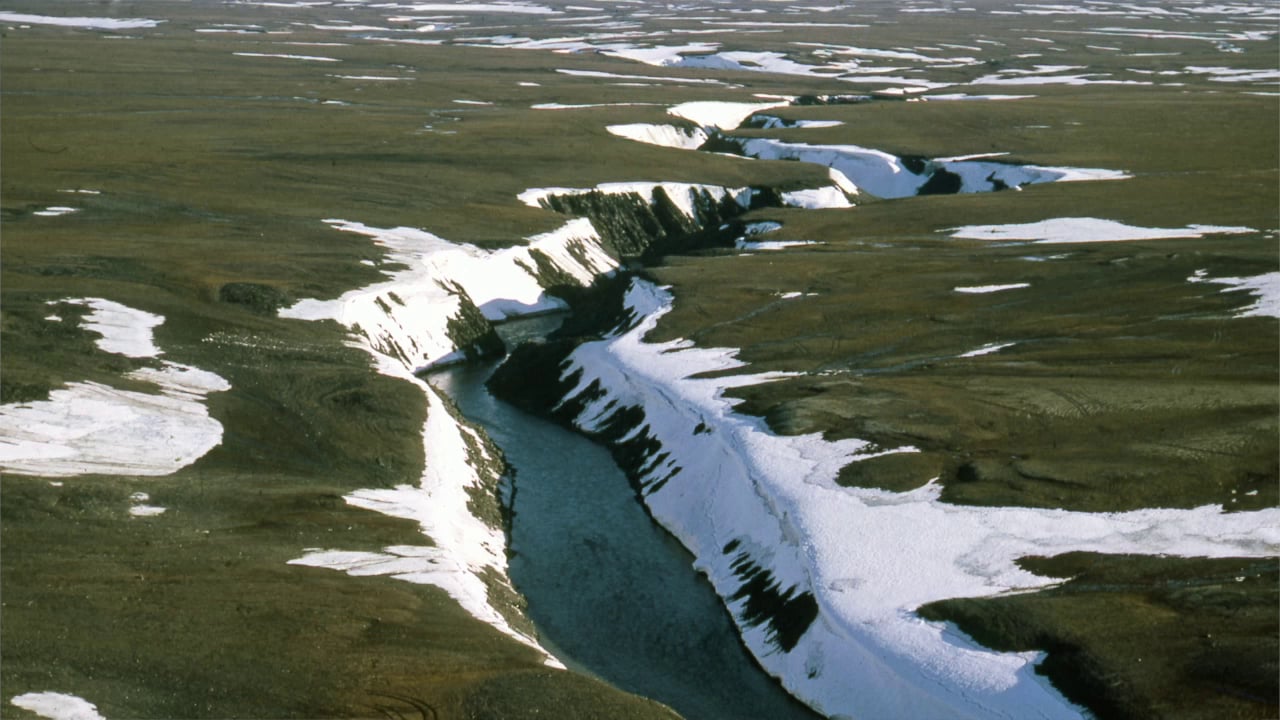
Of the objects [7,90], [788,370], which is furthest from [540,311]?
[7,90]

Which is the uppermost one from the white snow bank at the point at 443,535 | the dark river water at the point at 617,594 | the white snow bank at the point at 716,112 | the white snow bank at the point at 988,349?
the white snow bank at the point at 988,349

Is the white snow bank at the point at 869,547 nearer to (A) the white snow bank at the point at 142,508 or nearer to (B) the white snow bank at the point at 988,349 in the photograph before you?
(B) the white snow bank at the point at 988,349

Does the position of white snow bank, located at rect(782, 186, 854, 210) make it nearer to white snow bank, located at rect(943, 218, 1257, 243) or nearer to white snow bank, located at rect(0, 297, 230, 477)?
white snow bank, located at rect(943, 218, 1257, 243)

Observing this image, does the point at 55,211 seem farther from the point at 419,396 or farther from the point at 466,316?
the point at 419,396

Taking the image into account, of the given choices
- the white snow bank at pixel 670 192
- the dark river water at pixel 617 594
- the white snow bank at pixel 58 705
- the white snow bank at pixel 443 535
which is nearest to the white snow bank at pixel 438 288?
the white snow bank at pixel 670 192

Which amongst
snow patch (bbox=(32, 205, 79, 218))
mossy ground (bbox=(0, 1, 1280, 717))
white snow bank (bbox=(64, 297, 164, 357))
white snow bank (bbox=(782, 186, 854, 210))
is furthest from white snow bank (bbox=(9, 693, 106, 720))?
white snow bank (bbox=(782, 186, 854, 210))

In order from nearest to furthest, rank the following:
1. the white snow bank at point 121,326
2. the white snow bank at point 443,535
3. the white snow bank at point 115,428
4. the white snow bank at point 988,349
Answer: the white snow bank at point 443,535 < the white snow bank at point 115,428 < the white snow bank at point 121,326 < the white snow bank at point 988,349
